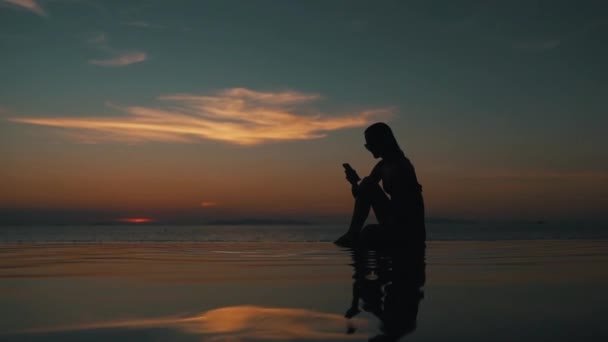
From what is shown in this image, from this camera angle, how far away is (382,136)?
8859 mm

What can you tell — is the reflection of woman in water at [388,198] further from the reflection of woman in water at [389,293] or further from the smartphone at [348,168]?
the reflection of woman in water at [389,293]

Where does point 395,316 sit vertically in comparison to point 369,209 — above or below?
below

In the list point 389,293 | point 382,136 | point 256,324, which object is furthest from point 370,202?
point 256,324

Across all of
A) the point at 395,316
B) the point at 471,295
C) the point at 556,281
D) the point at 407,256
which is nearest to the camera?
the point at 395,316

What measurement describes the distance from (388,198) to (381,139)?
3.88 ft

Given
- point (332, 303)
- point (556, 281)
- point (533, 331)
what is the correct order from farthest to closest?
1. point (556, 281)
2. point (332, 303)
3. point (533, 331)

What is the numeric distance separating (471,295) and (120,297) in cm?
331

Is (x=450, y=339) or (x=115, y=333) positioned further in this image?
(x=115, y=333)

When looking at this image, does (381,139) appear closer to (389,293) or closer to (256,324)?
(389,293)

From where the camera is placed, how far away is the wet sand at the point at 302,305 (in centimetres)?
299

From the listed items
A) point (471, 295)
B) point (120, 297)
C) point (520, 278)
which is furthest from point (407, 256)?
point (120, 297)

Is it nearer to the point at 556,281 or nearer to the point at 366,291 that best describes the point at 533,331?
the point at 366,291

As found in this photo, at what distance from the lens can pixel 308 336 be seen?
114 inches

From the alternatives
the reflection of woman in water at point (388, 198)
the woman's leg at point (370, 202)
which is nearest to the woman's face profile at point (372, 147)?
the reflection of woman in water at point (388, 198)
